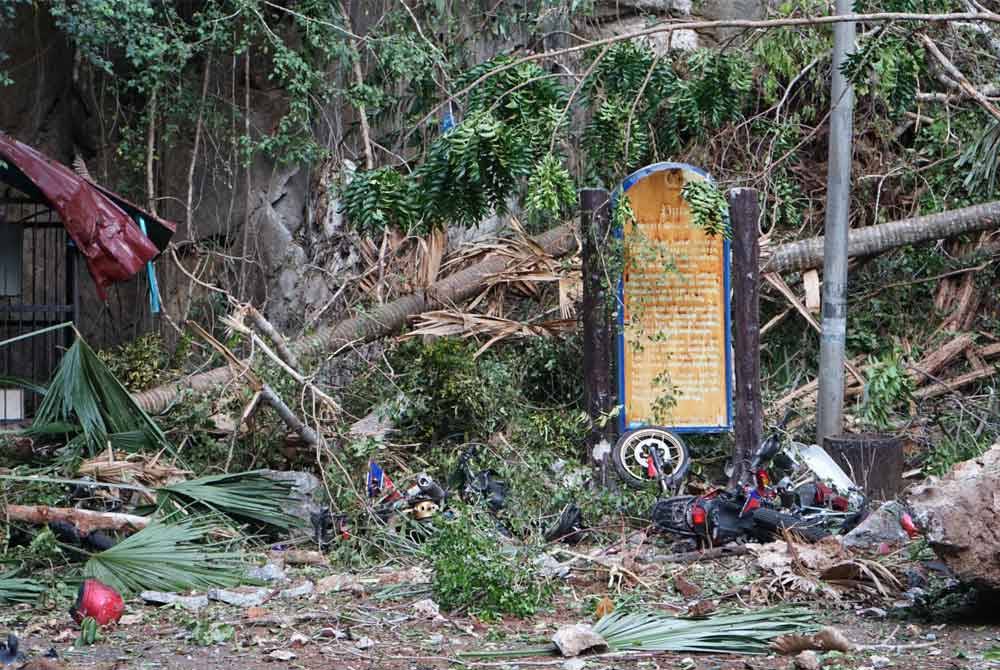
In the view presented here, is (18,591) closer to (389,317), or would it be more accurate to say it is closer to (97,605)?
(97,605)

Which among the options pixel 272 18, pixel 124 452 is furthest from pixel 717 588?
pixel 272 18

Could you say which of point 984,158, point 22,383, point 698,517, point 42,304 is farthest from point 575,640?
point 984,158

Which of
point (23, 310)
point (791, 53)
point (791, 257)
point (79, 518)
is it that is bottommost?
point (79, 518)

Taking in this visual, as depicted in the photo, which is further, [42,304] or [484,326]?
[42,304]

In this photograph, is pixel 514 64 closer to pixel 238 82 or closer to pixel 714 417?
pixel 714 417

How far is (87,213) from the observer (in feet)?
29.5

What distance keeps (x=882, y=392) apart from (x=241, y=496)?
541 cm

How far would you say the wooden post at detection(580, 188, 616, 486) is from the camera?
873 centimetres

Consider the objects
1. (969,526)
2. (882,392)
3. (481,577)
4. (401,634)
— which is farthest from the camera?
(882,392)

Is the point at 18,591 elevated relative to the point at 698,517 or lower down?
lower down

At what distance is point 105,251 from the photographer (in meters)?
9.02

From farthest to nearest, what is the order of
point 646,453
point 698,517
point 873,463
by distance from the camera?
point 646,453
point 873,463
point 698,517

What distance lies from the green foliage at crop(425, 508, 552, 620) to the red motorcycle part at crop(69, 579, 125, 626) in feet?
5.56

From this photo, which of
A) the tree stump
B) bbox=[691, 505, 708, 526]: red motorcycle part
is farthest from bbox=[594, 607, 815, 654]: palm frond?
the tree stump
